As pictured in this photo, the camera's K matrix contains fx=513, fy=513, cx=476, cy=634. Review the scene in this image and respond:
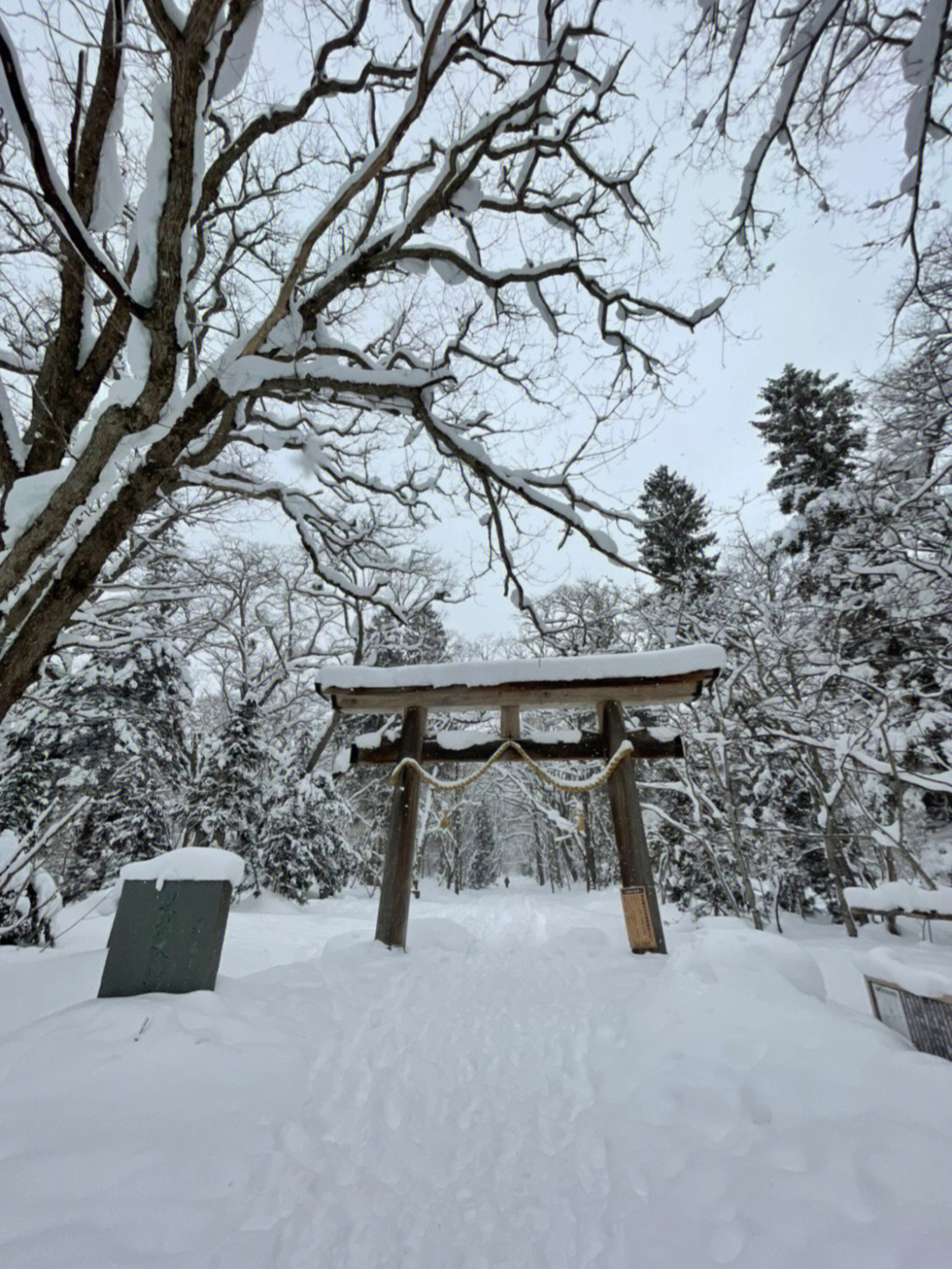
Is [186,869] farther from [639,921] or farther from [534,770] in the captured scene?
[639,921]

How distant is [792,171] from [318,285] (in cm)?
418

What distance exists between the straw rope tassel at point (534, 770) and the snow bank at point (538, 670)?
82cm

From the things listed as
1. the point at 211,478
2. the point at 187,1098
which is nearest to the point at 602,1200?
the point at 187,1098

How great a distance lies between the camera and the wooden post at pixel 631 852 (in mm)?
5363

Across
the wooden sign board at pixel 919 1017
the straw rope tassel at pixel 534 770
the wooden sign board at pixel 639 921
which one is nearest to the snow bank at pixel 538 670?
the straw rope tassel at pixel 534 770

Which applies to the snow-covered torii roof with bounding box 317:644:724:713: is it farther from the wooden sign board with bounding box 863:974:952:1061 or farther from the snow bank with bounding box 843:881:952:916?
the wooden sign board with bounding box 863:974:952:1061

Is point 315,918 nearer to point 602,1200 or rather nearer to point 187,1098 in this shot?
point 187,1098

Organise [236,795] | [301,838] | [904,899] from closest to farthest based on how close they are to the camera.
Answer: [904,899] → [236,795] → [301,838]

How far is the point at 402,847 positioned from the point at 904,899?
16.0 feet

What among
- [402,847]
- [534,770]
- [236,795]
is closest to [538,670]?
[534,770]

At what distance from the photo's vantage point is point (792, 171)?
4398 millimetres

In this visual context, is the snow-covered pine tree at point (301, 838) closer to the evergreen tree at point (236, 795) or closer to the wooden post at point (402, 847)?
the evergreen tree at point (236, 795)

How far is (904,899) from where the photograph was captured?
437cm

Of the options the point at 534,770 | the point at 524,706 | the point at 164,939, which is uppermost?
the point at 524,706
